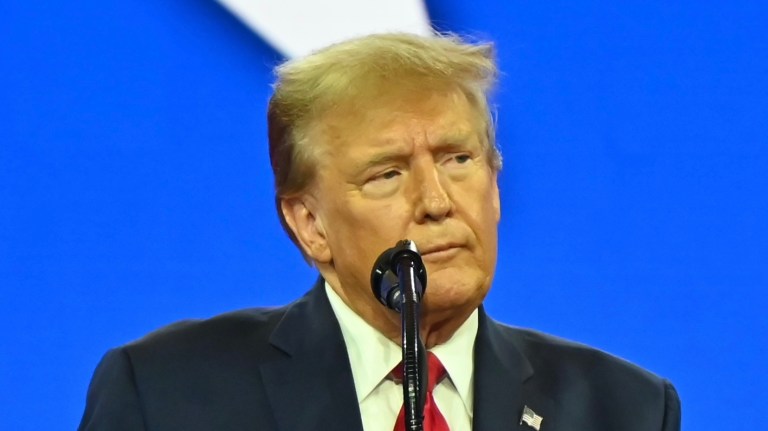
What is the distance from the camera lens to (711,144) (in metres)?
2.48

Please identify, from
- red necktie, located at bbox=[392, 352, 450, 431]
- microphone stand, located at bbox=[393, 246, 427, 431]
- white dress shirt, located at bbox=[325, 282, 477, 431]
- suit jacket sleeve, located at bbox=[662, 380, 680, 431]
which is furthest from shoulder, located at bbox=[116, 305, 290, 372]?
suit jacket sleeve, located at bbox=[662, 380, 680, 431]

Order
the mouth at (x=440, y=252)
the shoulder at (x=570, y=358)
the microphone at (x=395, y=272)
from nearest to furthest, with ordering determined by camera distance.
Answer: the microphone at (x=395, y=272), the mouth at (x=440, y=252), the shoulder at (x=570, y=358)

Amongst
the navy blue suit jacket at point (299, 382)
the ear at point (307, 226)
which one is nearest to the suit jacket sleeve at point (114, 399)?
the navy blue suit jacket at point (299, 382)

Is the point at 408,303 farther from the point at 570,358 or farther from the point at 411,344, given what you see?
the point at 570,358

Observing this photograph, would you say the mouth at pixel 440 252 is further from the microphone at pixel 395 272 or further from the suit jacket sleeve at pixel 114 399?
the suit jacket sleeve at pixel 114 399

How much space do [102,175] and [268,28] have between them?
1.39ft

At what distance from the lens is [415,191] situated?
6.14 feet

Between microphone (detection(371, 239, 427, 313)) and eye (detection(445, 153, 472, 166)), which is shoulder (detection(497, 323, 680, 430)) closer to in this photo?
eye (detection(445, 153, 472, 166))

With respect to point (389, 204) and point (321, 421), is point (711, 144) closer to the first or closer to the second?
point (389, 204)

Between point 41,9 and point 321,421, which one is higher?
point 41,9

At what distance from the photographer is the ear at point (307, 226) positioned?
6.59 feet

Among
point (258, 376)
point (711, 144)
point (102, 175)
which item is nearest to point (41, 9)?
point (102, 175)

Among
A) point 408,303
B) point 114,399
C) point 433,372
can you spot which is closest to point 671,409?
point 433,372

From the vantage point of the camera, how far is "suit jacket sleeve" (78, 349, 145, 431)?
1.86 meters
